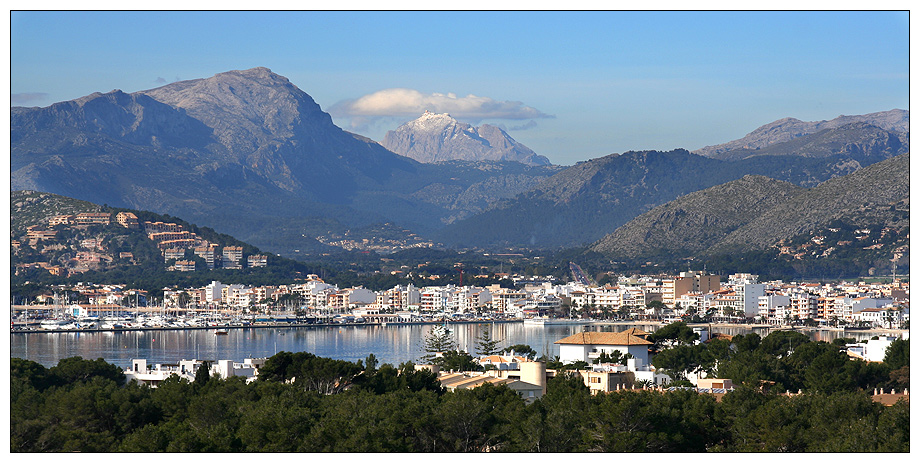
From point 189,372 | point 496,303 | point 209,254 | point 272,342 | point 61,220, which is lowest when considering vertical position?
point 272,342

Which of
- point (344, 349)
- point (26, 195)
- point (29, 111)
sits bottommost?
point (344, 349)

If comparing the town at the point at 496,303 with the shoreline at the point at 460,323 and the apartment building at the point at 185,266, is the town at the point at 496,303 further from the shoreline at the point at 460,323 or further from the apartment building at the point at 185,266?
the apartment building at the point at 185,266

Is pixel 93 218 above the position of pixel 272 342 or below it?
above

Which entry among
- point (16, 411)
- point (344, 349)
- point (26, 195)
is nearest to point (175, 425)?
point (16, 411)

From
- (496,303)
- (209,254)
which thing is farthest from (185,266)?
(496,303)

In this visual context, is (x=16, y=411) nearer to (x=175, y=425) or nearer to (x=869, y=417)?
(x=175, y=425)

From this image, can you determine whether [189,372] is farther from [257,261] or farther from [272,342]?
[257,261]

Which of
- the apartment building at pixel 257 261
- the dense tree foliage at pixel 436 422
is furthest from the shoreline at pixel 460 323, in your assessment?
the dense tree foliage at pixel 436 422
